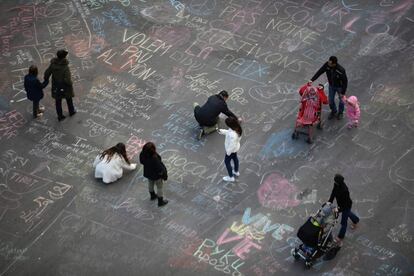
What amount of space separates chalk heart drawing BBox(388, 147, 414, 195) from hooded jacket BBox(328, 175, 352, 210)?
2.25 metres

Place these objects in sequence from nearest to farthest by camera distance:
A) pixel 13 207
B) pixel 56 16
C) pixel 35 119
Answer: pixel 13 207
pixel 35 119
pixel 56 16

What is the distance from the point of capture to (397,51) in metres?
18.4

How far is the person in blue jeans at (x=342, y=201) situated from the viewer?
1266cm

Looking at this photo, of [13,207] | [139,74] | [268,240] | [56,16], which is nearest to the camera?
[268,240]

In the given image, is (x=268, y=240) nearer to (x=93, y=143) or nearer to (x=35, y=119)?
(x=93, y=143)

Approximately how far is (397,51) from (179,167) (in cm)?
701

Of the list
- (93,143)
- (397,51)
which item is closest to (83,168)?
(93,143)

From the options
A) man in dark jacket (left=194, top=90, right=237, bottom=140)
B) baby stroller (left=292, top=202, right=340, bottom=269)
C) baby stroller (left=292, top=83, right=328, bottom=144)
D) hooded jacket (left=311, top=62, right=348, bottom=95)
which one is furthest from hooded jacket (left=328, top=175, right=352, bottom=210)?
man in dark jacket (left=194, top=90, right=237, bottom=140)

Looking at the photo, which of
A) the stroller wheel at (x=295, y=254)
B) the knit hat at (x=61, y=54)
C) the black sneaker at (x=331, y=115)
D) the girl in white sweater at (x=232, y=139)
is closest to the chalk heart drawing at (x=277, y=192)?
the girl in white sweater at (x=232, y=139)

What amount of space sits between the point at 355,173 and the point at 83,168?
6113mm

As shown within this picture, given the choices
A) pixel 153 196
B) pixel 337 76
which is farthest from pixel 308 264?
pixel 337 76

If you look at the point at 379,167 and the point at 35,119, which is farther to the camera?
the point at 35,119

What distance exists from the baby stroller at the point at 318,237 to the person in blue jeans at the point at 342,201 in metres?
0.20

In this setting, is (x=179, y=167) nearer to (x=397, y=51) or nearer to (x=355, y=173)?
(x=355, y=173)
